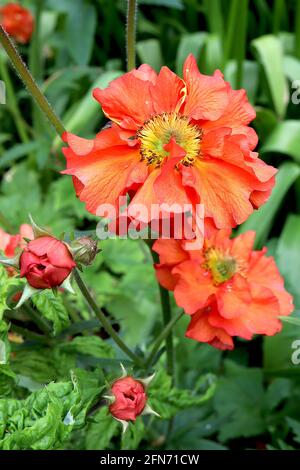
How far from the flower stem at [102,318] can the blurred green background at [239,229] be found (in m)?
0.04

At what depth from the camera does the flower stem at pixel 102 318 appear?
2.01ft

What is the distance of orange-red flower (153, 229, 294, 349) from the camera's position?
68 cm

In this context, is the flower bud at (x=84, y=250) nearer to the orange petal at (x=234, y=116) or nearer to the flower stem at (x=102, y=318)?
the flower stem at (x=102, y=318)

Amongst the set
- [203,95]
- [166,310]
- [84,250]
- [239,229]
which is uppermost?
[203,95]

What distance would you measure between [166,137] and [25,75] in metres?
0.15

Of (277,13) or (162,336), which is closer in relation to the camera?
(162,336)

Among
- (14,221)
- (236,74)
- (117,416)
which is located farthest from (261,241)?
(117,416)

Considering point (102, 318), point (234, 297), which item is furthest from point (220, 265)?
point (102, 318)

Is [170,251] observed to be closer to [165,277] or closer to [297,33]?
[165,277]

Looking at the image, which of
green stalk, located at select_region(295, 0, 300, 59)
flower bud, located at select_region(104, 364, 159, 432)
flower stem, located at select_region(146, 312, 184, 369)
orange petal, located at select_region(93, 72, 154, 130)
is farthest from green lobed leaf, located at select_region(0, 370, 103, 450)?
green stalk, located at select_region(295, 0, 300, 59)

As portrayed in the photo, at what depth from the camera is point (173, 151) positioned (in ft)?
1.82

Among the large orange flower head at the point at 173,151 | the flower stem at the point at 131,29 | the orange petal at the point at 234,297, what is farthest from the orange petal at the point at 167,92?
the orange petal at the point at 234,297

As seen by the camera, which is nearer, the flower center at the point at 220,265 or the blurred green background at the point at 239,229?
the flower center at the point at 220,265
